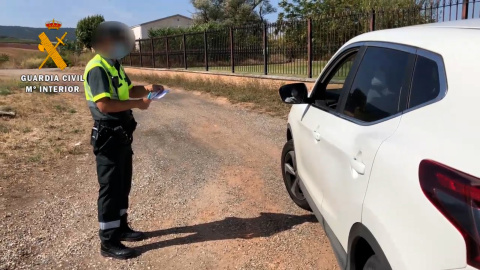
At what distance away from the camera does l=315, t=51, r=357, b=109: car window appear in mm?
3119

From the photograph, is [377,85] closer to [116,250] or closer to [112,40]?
[112,40]

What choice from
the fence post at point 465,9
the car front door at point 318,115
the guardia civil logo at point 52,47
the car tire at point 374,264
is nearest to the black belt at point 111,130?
the car front door at point 318,115

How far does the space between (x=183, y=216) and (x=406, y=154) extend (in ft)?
9.66

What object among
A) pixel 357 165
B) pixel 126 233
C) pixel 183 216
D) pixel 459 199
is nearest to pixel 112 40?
pixel 126 233

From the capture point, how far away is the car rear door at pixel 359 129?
1.96m

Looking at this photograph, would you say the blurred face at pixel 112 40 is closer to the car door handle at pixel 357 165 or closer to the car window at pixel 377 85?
the car window at pixel 377 85

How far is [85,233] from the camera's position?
3814 mm

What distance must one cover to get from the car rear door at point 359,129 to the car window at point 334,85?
15.9 inches

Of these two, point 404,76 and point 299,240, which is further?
point 299,240

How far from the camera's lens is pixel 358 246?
6.71 feet

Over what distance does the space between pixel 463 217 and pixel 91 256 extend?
9.84 feet

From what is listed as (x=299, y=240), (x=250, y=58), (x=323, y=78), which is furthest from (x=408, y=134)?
(x=250, y=58)

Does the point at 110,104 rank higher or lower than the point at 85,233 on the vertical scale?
higher

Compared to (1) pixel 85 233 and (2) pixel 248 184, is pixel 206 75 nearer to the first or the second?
(2) pixel 248 184
